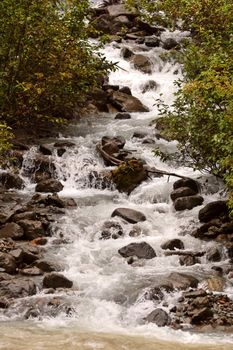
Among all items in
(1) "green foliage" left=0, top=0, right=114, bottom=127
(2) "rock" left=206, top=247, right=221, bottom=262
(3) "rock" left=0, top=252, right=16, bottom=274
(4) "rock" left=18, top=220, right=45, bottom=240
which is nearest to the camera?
(3) "rock" left=0, top=252, right=16, bottom=274

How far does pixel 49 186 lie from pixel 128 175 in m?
2.34

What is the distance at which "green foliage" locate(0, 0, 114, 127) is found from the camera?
14.6 m

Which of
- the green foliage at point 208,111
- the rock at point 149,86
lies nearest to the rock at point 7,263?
the green foliage at point 208,111

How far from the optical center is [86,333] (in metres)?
7.32

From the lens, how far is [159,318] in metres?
7.88

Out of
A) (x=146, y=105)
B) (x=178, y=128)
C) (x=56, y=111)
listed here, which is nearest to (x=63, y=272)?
(x=178, y=128)

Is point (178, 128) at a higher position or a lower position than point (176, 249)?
higher

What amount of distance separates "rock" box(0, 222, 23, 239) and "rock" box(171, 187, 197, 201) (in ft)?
14.1

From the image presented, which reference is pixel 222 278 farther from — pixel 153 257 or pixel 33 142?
pixel 33 142

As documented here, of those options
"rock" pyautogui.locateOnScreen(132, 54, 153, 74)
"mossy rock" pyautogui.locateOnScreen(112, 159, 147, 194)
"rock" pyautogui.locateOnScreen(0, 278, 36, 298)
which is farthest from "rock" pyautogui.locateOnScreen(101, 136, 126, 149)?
"rock" pyautogui.locateOnScreen(132, 54, 153, 74)

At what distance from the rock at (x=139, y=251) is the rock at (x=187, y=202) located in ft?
8.43

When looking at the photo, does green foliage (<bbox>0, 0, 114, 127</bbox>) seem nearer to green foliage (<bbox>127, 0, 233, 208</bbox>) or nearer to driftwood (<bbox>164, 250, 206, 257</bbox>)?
green foliage (<bbox>127, 0, 233, 208</bbox>)

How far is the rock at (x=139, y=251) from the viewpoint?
10430mm

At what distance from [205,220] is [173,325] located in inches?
183
